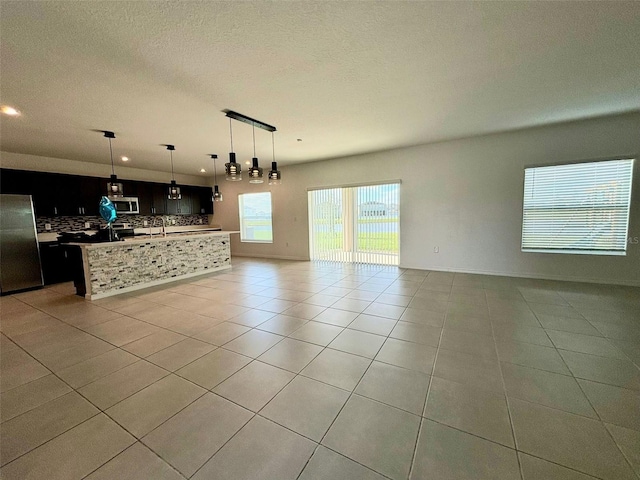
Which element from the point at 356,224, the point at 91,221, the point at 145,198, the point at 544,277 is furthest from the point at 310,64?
the point at 91,221

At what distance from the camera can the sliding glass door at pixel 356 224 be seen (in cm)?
597

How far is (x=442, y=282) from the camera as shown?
451cm

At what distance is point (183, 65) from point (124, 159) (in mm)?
4839

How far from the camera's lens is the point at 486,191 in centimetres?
482

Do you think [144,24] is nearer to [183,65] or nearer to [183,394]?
[183,65]

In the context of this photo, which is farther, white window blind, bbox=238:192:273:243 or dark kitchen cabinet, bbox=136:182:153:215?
white window blind, bbox=238:192:273:243

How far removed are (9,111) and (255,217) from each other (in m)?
5.43

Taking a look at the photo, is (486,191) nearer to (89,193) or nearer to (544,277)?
(544,277)

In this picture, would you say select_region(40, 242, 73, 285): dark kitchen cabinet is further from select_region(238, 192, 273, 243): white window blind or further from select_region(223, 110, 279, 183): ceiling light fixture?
select_region(223, 110, 279, 183): ceiling light fixture

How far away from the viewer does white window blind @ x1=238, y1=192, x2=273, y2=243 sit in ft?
25.9

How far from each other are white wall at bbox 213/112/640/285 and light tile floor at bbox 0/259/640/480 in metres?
1.02

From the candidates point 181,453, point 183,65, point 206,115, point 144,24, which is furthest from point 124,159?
point 181,453

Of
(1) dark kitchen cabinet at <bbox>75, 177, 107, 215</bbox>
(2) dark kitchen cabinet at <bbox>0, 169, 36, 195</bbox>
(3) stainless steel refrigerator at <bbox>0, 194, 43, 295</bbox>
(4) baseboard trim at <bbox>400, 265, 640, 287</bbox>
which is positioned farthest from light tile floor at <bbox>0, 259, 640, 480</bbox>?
(1) dark kitchen cabinet at <bbox>75, 177, 107, 215</bbox>

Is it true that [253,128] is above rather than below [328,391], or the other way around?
above
